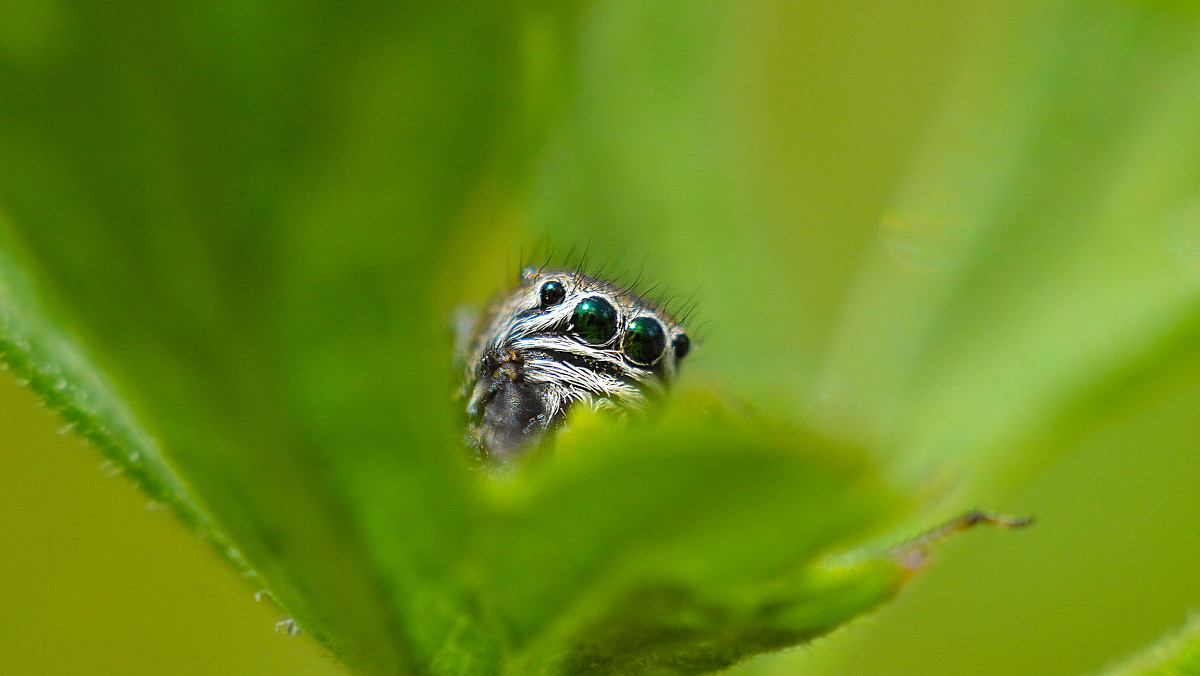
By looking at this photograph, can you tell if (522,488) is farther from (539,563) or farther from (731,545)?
(731,545)

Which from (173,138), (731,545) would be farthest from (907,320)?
(173,138)

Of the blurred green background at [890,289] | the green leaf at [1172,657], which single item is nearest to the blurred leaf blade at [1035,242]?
the blurred green background at [890,289]

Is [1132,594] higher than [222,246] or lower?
lower

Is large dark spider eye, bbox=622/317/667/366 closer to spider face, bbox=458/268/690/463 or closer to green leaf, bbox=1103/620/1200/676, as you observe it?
spider face, bbox=458/268/690/463

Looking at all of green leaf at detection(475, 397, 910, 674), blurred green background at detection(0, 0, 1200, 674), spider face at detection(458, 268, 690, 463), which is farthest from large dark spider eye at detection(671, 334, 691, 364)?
green leaf at detection(475, 397, 910, 674)

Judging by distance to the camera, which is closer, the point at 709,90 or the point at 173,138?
the point at 173,138

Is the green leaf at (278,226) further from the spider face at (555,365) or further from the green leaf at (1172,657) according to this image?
the green leaf at (1172,657)

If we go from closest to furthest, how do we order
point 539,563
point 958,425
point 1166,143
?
point 539,563
point 958,425
point 1166,143
